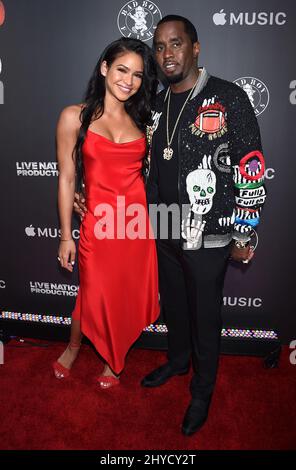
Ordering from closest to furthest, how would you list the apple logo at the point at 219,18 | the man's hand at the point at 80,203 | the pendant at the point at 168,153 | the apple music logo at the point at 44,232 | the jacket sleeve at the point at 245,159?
the jacket sleeve at the point at 245,159, the pendant at the point at 168,153, the man's hand at the point at 80,203, the apple logo at the point at 219,18, the apple music logo at the point at 44,232

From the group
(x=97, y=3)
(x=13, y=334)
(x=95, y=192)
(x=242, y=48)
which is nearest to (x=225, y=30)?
(x=242, y=48)

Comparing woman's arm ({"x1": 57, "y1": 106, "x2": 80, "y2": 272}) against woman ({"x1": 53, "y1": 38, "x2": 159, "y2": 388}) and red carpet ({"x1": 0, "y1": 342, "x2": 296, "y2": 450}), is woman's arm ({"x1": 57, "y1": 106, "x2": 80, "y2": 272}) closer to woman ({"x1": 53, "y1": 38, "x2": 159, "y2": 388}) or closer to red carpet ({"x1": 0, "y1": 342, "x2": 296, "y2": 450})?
woman ({"x1": 53, "y1": 38, "x2": 159, "y2": 388})

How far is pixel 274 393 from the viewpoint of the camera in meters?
2.34

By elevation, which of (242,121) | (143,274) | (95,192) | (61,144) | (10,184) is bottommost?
(143,274)

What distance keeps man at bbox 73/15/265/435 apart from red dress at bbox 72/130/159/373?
139 millimetres

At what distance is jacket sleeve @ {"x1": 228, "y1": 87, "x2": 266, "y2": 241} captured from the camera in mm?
1739

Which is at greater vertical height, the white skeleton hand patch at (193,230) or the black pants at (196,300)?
the white skeleton hand patch at (193,230)

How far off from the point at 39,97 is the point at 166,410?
7.13 ft

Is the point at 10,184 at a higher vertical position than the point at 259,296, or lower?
higher

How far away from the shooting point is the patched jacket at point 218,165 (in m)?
1.75

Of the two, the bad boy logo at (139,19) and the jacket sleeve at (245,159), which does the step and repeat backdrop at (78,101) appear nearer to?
the bad boy logo at (139,19)

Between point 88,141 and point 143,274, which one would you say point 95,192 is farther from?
point 143,274

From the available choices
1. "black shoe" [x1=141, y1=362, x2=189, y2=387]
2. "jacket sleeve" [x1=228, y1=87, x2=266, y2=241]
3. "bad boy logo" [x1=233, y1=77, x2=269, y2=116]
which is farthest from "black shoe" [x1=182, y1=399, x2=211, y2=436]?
"bad boy logo" [x1=233, y1=77, x2=269, y2=116]
